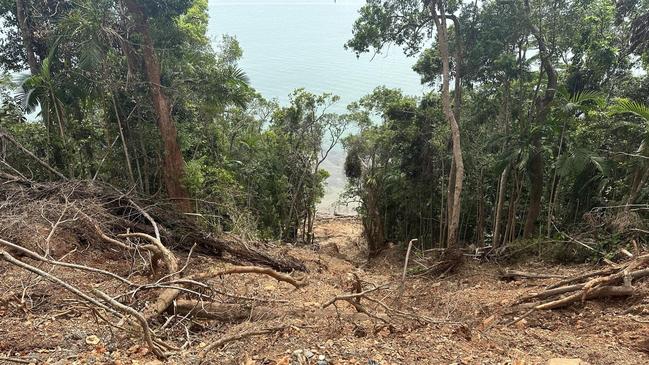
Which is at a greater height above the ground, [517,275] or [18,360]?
[18,360]

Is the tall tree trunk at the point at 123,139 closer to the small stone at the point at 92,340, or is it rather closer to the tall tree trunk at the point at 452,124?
the small stone at the point at 92,340

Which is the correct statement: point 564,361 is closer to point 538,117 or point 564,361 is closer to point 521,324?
point 521,324

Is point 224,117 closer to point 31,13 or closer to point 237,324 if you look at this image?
point 31,13

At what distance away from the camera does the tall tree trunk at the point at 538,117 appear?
1084 cm

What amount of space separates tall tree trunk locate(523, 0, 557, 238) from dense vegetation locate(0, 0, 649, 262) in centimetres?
3

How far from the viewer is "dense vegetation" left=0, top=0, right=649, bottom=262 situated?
929 cm

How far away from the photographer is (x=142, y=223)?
7430 mm

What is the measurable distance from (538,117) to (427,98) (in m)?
4.58

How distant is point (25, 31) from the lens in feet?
36.6

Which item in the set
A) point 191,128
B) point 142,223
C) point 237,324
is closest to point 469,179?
point 191,128

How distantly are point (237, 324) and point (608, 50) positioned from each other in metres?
11.0

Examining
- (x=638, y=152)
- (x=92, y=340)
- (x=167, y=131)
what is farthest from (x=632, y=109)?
(x=167, y=131)

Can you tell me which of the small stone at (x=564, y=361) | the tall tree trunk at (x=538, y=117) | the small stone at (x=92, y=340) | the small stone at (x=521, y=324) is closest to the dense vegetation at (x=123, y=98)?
the small stone at (x=92, y=340)

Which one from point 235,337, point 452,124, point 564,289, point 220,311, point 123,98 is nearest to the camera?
point 235,337
